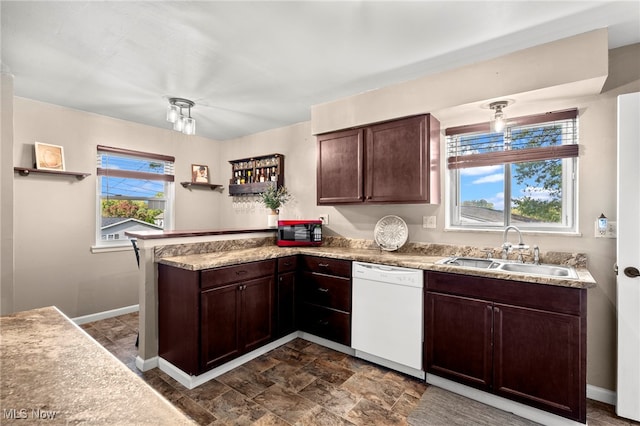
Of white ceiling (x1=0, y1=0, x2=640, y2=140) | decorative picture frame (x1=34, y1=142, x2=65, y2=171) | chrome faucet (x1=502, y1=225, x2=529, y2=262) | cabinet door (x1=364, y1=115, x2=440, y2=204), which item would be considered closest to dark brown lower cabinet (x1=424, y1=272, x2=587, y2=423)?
chrome faucet (x1=502, y1=225, x2=529, y2=262)

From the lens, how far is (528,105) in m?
2.41

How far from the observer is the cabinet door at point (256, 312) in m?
2.66

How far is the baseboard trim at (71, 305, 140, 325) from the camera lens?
354cm

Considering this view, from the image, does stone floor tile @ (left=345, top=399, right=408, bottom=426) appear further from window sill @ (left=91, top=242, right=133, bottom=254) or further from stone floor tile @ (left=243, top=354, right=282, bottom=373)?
window sill @ (left=91, top=242, right=133, bottom=254)

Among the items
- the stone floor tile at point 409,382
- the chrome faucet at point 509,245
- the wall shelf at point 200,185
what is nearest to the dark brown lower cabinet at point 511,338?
the stone floor tile at point 409,382

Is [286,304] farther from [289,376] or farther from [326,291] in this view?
[289,376]

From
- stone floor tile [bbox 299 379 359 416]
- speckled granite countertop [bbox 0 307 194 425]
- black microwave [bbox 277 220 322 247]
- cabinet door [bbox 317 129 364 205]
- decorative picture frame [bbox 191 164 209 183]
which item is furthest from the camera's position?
decorative picture frame [bbox 191 164 209 183]

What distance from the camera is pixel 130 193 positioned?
4.05 meters

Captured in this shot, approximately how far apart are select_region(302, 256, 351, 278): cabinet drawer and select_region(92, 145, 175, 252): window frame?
7.85ft

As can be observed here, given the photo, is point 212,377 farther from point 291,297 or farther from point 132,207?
point 132,207

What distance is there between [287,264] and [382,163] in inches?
53.9

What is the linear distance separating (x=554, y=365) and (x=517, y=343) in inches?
8.5

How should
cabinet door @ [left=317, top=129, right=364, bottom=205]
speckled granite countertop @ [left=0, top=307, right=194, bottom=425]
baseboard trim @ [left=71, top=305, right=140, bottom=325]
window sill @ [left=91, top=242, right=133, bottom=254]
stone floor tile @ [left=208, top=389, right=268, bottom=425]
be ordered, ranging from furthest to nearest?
window sill @ [left=91, top=242, right=133, bottom=254] → baseboard trim @ [left=71, top=305, right=140, bottom=325] → cabinet door @ [left=317, top=129, right=364, bottom=205] → stone floor tile @ [left=208, top=389, right=268, bottom=425] → speckled granite countertop @ [left=0, top=307, right=194, bottom=425]

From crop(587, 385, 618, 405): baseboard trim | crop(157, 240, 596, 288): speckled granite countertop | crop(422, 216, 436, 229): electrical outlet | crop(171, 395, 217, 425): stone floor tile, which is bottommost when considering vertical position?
crop(171, 395, 217, 425): stone floor tile
